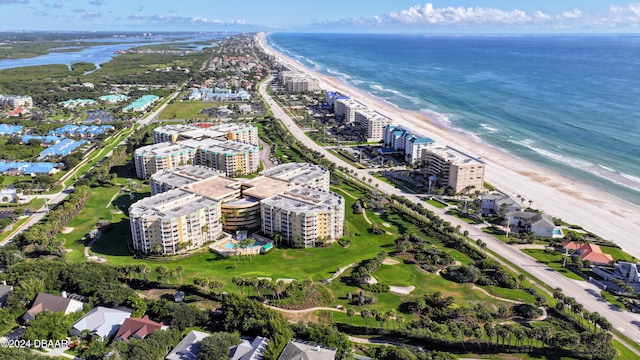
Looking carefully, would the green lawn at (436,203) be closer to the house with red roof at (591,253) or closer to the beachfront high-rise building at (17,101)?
the house with red roof at (591,253)

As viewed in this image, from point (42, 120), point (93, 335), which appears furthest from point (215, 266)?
point (42, 120)

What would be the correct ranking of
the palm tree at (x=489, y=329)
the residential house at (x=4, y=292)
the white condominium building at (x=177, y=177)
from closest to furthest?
1. the palm tree at (x=489, y=329)
2. the residential house at (x=4, y=292)
3. the white condominium building at (x=177, y=177)

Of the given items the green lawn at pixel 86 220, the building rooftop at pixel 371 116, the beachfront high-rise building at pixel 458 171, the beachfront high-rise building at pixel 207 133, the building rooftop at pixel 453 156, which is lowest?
the green lawn at pixel 86 220

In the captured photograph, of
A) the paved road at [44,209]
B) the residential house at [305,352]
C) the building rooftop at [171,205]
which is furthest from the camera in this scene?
the paved road at [44,209]

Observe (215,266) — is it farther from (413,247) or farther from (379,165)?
(379,165)

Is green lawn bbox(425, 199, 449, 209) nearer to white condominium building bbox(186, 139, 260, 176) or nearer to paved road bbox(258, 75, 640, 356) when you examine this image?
paved road bbox(258, 75, 640, 356)

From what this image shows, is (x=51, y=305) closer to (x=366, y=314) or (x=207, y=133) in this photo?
(x=366, y=314)

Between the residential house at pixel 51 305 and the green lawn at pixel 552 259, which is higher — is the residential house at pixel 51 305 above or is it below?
above

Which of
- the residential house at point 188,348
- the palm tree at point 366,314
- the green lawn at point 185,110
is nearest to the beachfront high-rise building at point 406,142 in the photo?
the palm tree at point 366,314
